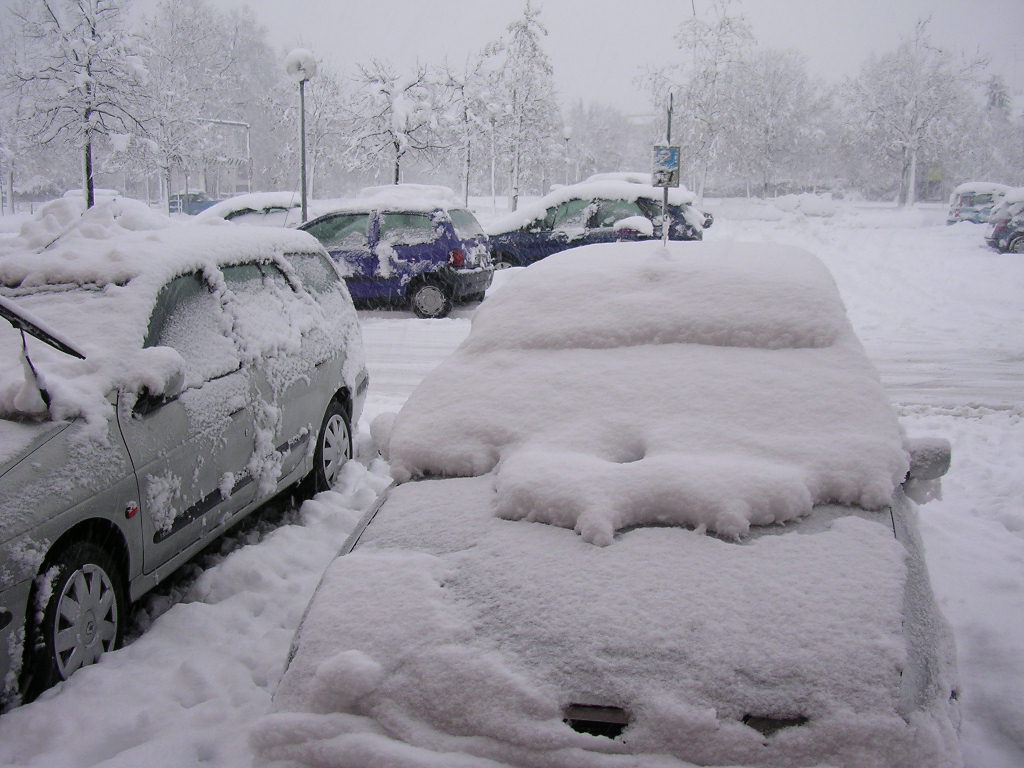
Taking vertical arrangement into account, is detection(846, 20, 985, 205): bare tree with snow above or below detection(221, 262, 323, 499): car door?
above

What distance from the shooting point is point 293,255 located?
203 inches

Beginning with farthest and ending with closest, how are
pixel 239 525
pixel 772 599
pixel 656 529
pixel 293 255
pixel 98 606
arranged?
pixel 293 255, pixel 239 525, pixel 98 606, pixel 656 529, pixel 772 599

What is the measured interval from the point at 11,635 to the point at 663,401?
2.38m

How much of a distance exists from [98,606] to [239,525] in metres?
1.65

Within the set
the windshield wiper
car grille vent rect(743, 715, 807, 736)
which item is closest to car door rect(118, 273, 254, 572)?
the windshield wiper

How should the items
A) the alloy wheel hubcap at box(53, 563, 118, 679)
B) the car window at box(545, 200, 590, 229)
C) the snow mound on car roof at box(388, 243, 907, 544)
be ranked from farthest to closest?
the car window at box(545, 200, 590, 229)
the alloy wheel hubcap at box(53, 563, 118, 679)
the snow mound on car roof at box(388, 243, 907, 544)

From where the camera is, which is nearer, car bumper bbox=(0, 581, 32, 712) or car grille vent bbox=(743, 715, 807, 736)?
car grille vent bbox=(743, 715, 807, 736)

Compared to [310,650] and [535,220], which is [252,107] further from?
[310,650]

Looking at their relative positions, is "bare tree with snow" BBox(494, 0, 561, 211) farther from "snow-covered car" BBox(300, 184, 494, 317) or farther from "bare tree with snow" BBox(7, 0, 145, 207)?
"snow-covered car" BBox(300, 184, 494, 317)

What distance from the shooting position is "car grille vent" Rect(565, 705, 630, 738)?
5.72ft

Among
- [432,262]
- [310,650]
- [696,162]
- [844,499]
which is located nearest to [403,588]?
[310,650]

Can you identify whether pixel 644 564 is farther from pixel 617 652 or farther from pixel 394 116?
pixel 394 116

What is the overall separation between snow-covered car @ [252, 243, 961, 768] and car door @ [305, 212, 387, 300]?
889 cm

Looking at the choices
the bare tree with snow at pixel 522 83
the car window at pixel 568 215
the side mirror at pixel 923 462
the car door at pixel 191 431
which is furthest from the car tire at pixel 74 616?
the bare tree with snow at pixel 522 83
